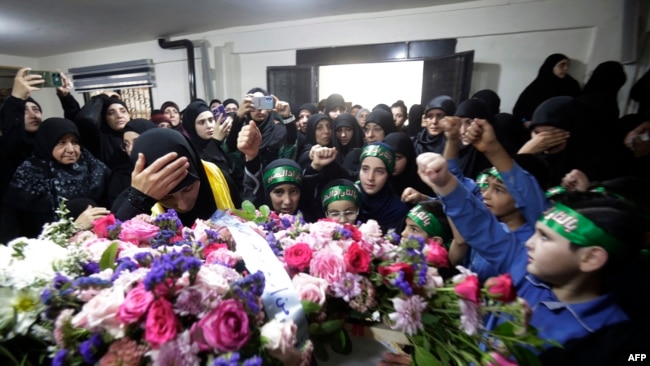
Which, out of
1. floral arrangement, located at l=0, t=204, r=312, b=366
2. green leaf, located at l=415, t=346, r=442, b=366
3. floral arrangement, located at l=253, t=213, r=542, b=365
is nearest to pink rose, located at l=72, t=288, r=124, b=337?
floral arrangement, located at l=0, t=204, r=312, b=366

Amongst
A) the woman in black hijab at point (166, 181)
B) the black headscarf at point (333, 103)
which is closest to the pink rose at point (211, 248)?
the woman in black hijab at point (166, 181)

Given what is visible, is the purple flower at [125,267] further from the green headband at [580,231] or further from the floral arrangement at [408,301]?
the green headband at [580,231]

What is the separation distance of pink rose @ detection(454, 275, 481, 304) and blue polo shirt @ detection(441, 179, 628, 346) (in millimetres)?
448

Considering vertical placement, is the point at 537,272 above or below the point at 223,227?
below

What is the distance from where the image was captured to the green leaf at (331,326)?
2.15ft

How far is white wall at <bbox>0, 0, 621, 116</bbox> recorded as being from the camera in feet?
14.2

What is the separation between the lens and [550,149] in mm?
2338

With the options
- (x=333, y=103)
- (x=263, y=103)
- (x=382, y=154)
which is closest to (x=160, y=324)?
(x=382, y=154)

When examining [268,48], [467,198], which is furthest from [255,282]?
[268,48]

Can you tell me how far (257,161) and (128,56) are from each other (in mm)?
8997

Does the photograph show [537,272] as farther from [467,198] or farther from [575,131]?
[575,131]

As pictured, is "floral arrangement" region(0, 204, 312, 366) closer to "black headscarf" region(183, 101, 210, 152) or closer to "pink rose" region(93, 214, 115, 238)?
"pink rose" region(93, 214, 115, 238)

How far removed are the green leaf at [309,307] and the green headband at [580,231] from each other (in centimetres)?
85

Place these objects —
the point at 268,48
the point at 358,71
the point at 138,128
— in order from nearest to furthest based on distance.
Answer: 1. the point at 138,128
2. the point at 268,48
3. the point at 358,71
